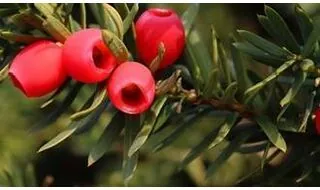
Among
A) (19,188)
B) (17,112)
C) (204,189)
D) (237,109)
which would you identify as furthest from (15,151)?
(237,109)

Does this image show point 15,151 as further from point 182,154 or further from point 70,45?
point 70,45

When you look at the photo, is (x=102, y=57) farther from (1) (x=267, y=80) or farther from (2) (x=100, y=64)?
(1) (x=267, y=80)

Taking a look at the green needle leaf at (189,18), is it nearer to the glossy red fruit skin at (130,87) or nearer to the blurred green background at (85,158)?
the glossy red fruit skin at (130,87)

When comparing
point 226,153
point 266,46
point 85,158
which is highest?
point 266,46

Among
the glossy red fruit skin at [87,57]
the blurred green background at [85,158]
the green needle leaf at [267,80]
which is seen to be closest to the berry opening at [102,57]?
the glossy red fruit skin at [87,57]

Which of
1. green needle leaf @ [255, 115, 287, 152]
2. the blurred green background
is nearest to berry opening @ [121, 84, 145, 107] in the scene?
green needle leaf @ [255, 115, 287, 152]

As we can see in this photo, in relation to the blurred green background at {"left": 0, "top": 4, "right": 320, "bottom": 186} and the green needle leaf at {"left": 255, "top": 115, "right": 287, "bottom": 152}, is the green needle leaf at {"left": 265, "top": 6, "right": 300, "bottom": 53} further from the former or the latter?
the blurred green background at {"left": 0, "top": 4, "right": 320, "bottom": 186}

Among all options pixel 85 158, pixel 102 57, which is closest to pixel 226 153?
pixel 102 57
